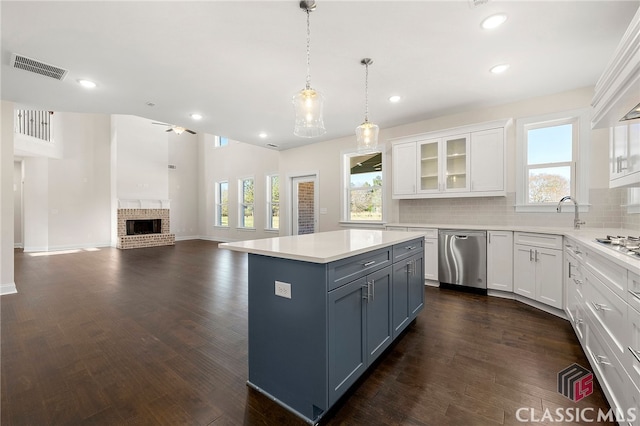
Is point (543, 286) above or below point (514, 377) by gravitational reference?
above

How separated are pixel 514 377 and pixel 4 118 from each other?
257 inches

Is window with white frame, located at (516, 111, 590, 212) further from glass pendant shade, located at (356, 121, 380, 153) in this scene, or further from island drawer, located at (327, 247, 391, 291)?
island drawer, located at (327, 247, 391, 291)

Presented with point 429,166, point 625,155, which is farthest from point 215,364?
point 429,166

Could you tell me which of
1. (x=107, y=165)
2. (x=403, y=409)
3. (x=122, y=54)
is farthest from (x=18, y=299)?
(x=107, y=165)

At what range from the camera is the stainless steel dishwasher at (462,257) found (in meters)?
3.74

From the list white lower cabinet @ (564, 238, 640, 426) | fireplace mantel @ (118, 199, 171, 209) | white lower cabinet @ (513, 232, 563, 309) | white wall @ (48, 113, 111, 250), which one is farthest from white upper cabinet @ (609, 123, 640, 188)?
white wall @ (48, 113, 111, 250)

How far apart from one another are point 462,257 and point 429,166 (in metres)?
1.57

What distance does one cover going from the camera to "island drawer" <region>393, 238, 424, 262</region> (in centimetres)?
230

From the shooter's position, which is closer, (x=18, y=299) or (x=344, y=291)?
(x=344, y=291)

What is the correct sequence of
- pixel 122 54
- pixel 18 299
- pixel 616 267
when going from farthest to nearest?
pixel 18 299 < pixel 122 54 < pixel 616 267

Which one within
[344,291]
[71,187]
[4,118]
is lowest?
[344,291]

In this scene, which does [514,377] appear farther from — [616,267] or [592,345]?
[616,267]

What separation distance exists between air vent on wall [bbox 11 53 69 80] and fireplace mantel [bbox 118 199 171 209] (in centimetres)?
645

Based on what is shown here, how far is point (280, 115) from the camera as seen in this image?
4.59 metres
